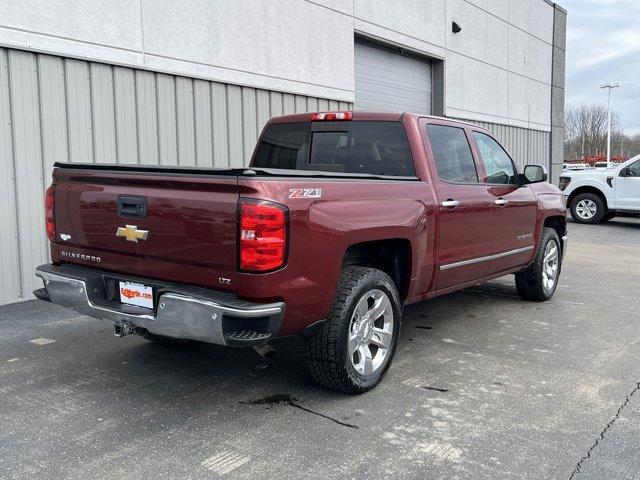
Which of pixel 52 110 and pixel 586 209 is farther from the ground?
pixel 52 110

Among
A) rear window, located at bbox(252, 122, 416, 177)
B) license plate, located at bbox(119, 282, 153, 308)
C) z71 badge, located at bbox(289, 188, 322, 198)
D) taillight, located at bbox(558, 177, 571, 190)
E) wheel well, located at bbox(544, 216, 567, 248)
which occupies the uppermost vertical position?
rear window, located at bbox(252, 122, 416, 177)

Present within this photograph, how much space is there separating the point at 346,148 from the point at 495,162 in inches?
70.4

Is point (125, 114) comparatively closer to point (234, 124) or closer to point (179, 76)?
point (179, 76)

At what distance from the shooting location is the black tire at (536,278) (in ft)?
21.7

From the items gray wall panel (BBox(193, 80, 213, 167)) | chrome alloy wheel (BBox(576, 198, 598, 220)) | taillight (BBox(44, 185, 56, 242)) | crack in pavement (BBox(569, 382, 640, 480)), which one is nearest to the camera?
crack in pavement (BBox(569, 382, 640, 480))

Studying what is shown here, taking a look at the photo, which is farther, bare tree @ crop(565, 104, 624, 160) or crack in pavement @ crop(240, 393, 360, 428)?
bare tree @ crop(565, 104, 624, 160)

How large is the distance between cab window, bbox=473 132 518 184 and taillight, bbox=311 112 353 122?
1424mm

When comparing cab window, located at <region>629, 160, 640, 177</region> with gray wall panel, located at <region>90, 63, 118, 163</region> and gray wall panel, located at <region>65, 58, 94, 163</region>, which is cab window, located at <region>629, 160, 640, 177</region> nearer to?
gray wall panel, located at <region>90, 63, 118, 163</region>

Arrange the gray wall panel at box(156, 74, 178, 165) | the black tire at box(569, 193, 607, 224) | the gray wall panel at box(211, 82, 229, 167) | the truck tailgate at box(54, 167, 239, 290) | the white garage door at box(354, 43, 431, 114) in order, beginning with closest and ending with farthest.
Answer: the truck tailgate at box(54, 167, 239, 290) → the gray wall panel at box(156, 74, 178, 165) → the gray wall panel at box(211, 82, 229, 167) → the white garage door at box(354, 43, 431, 114) → the black tire at box(569, 193, 607, 224)

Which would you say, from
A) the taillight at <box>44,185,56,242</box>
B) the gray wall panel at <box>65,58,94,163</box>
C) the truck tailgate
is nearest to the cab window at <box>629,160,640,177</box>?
the gray wall panel at <box>65,58,94,163</box>

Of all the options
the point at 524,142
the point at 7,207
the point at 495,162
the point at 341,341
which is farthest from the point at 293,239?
the point at 524,142

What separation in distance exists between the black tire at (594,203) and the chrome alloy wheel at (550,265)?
9.97 m

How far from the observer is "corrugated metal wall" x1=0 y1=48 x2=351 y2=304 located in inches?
255

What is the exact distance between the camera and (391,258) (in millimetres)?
4465
